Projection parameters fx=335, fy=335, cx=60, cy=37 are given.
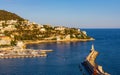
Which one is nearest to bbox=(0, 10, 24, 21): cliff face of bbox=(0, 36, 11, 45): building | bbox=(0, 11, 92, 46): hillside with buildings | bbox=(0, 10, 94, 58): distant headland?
bbox=(0, 10, 94, 58): distant headland

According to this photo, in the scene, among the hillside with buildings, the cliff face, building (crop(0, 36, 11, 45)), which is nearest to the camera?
building (crop(0, 36, 11, 45))

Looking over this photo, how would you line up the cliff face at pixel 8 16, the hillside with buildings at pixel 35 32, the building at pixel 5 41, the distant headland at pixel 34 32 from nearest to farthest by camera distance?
the building at pixel 5 41 < the distant headland at pixel 34 32 < the hillside with buildings at pixel 35 32 < the cliff face at pixel 8 16

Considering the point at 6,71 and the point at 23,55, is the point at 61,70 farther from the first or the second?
the point at 23,55

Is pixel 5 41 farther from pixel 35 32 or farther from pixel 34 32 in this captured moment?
pixel 35 32

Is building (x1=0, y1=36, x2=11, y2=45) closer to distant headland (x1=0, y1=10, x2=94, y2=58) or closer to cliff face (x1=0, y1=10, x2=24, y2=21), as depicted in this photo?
distant headland (x1=0, y1=10, x2=94, y2=58)

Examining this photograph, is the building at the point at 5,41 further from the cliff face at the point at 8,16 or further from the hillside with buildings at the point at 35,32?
the cliff face at the point at 8,16

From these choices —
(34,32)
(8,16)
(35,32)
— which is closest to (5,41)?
(34,32)

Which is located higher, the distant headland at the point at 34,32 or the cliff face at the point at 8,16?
the cliff face at the point at 8,16

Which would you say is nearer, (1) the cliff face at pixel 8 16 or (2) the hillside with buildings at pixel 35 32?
(2) the hillside with buildings at pixel 35 32

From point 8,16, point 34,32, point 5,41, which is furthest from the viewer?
point 8,16

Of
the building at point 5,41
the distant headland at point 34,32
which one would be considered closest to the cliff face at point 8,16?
the distant headland at point 34,32

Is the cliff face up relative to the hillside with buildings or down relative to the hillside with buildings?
up

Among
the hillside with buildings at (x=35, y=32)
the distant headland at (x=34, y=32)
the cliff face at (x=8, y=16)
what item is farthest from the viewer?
the cliff face at (x=8, y=16)
